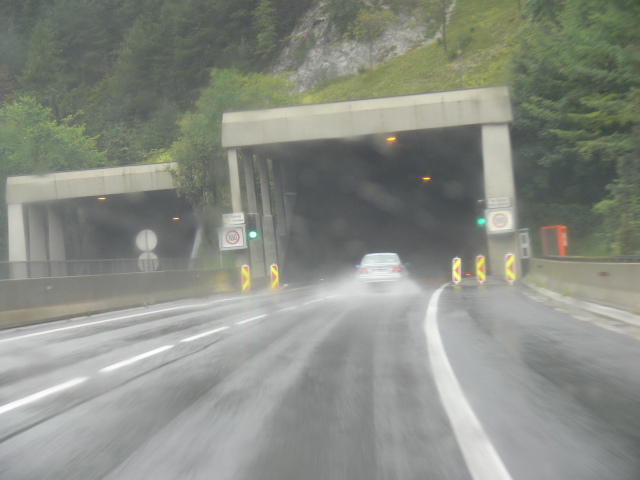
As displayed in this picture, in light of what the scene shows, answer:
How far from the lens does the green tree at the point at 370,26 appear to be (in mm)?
85125

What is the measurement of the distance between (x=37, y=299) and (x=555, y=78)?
30718 millimetres

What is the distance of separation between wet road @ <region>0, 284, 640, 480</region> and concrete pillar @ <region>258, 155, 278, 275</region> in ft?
93.4

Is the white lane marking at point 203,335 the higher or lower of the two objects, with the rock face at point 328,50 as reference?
lower

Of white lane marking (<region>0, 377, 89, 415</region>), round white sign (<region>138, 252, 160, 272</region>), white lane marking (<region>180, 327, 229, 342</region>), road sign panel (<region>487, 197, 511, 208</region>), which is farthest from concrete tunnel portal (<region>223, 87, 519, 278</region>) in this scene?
white lane marking (<region>0, 377, 89, 415</region>)

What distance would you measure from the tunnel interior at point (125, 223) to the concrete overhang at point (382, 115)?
559 inches

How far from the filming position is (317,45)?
89.3 m

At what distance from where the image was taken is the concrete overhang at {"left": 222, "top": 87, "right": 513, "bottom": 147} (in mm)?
34125

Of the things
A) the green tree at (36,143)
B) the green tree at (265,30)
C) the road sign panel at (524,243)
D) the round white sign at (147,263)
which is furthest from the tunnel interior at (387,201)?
the green tree at (265,30)

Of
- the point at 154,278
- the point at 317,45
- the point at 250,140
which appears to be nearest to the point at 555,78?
the point at 250,140

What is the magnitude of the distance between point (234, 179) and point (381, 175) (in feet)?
53.2

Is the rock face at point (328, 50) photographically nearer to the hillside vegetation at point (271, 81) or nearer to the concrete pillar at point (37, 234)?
the hillside vegetation at point (271, 81)

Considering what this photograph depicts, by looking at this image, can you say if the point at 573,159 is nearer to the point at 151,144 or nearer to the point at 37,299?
the point at 37,299

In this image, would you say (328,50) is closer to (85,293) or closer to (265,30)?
(265,30)

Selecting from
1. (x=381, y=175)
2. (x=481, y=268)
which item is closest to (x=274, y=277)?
(x=481, y=268)
